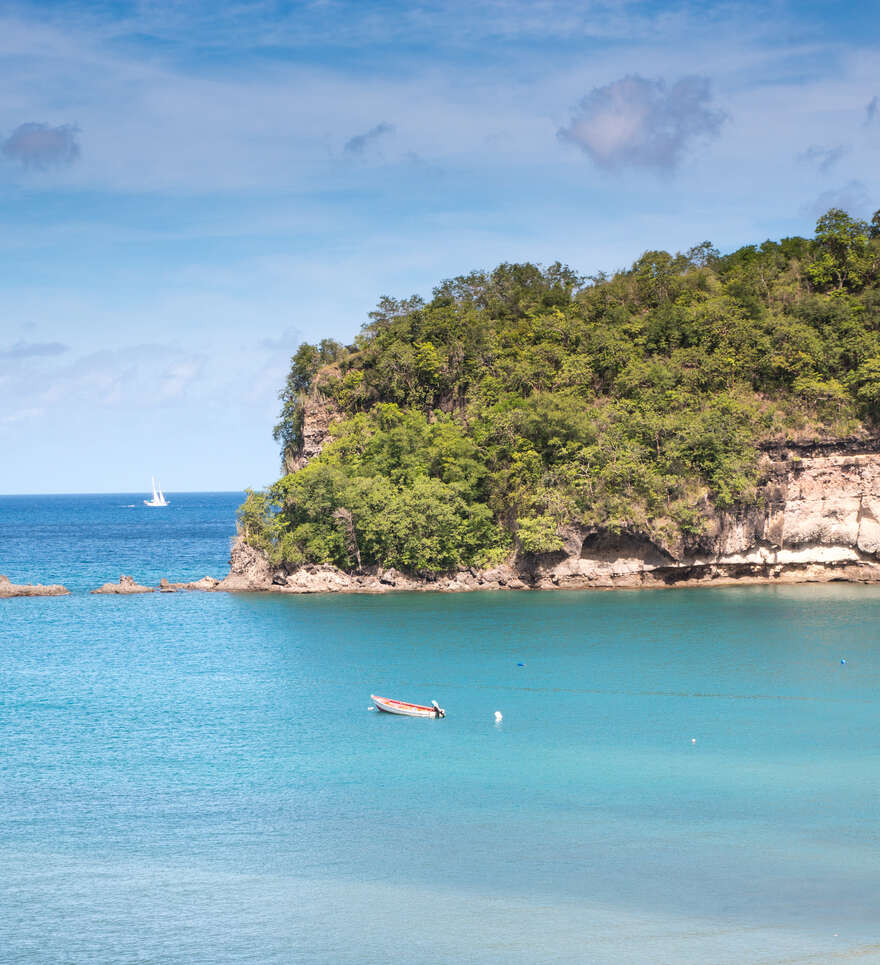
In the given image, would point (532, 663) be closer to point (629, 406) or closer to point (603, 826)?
point (603, 826)

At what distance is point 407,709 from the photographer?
3381 cm

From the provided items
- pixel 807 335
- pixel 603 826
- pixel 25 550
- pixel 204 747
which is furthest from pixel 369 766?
pixel 25 550

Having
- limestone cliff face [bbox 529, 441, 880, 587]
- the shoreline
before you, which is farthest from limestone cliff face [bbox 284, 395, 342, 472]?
limestone cliff face [bbox 529, 441, 880, 587]

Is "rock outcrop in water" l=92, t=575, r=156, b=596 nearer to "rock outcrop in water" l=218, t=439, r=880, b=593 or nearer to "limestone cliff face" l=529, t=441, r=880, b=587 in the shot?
"rock outcrop in water" l=218, t=439, r=880, b=593

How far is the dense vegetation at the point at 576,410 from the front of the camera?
5791cm

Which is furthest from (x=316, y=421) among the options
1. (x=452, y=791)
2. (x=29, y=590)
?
(x=452, y=791)

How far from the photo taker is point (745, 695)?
35281 millimetres

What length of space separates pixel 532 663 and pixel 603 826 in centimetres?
1759

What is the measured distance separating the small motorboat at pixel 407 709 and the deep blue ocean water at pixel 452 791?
0.45 m

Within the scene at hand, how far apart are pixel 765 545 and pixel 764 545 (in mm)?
63

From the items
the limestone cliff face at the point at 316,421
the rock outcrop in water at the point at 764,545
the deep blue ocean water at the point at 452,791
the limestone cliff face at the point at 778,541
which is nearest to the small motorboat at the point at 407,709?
the deep blue ocean water at the point at 452,791

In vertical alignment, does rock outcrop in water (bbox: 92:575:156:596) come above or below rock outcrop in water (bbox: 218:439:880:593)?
below

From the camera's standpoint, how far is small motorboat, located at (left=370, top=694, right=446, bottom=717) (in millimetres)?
33625

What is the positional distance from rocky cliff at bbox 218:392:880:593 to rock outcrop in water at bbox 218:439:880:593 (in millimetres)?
62
